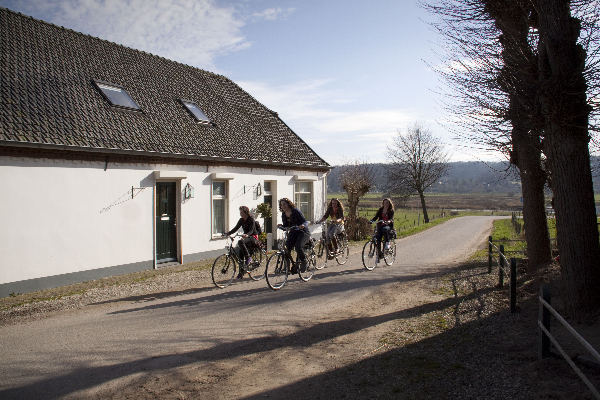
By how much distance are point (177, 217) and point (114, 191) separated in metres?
2.19

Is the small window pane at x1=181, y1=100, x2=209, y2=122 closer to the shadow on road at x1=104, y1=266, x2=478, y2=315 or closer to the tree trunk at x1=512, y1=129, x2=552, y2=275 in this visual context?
the shadow on road at x1=104, y1=266, x2=478, y2=315

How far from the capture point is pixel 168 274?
1105cm

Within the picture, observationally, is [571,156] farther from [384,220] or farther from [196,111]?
[196,111]

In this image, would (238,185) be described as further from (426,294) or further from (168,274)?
(426,294)

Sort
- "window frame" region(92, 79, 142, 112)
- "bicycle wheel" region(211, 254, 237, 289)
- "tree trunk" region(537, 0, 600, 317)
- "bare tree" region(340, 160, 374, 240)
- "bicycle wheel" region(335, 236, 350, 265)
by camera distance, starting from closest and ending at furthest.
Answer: "tree trunk" region(537, 0, 600, 317)
"bicycle wheel" region(211, 254, 237, 289)
"window frame" region(92, 79, 142, 112)
"bicycle wheel" region(335, 236, 350, 265)
"bare tree" region(340, 160, 374, 240)

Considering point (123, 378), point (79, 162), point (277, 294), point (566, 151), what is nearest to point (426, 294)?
point (277, 294)

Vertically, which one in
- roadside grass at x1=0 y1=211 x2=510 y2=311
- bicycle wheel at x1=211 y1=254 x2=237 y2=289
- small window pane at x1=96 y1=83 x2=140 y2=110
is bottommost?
roadside grass at x1=0 y1=211 x2=510 y2=311

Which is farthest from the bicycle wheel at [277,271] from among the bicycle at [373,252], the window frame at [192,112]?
the window frame at [192,112]

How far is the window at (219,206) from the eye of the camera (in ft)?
46.4

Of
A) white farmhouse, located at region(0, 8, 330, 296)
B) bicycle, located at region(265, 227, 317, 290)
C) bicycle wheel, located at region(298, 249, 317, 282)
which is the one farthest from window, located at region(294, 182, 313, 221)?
bicycle, located at region(265, 227, 317, 290)

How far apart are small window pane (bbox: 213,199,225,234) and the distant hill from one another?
25.5ft

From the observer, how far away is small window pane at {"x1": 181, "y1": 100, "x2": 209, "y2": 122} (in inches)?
599

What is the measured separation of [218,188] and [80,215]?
4835 mm

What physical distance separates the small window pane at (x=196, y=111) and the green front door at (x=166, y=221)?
3442 millimetres
